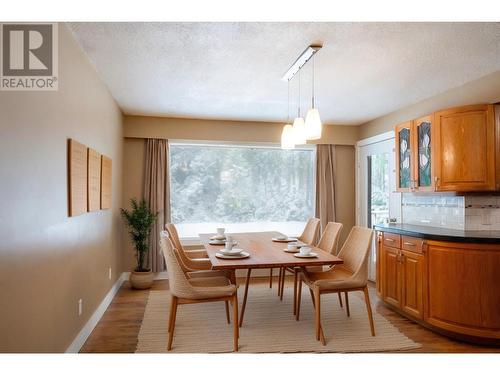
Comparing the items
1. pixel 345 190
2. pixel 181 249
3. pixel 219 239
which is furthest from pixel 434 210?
pixel 181 249

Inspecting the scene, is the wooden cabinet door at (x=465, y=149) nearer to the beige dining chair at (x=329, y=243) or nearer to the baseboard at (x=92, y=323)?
the beige dining chair at (x=329, y=243)

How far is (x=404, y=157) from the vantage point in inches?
153

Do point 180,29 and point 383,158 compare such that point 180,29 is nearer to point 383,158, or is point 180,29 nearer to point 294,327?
point 294,327

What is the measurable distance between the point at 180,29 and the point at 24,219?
5.08 feet

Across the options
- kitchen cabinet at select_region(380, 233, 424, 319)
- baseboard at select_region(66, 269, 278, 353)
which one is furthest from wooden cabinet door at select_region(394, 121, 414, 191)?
baseboard at select_region(66, 269, 278, 353)

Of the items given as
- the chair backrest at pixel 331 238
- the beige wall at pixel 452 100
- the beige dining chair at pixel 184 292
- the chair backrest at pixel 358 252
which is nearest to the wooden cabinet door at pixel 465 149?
the beige wall at pixel 452 100

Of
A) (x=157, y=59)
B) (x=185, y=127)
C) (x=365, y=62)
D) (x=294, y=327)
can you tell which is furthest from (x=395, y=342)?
(x=185, y=127)

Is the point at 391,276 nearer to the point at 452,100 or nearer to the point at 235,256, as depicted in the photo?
the point at 235,256

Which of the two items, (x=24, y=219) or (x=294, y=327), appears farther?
(x=294, y=327)

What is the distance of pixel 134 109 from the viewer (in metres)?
4.50

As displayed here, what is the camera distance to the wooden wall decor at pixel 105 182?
132 inches

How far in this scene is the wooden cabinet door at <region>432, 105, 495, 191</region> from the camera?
118 inches

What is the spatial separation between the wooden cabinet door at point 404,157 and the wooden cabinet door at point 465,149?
17.0 inches

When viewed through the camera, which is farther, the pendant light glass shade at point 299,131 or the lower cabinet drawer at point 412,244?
the lower cabinet drawer at point 412,244
